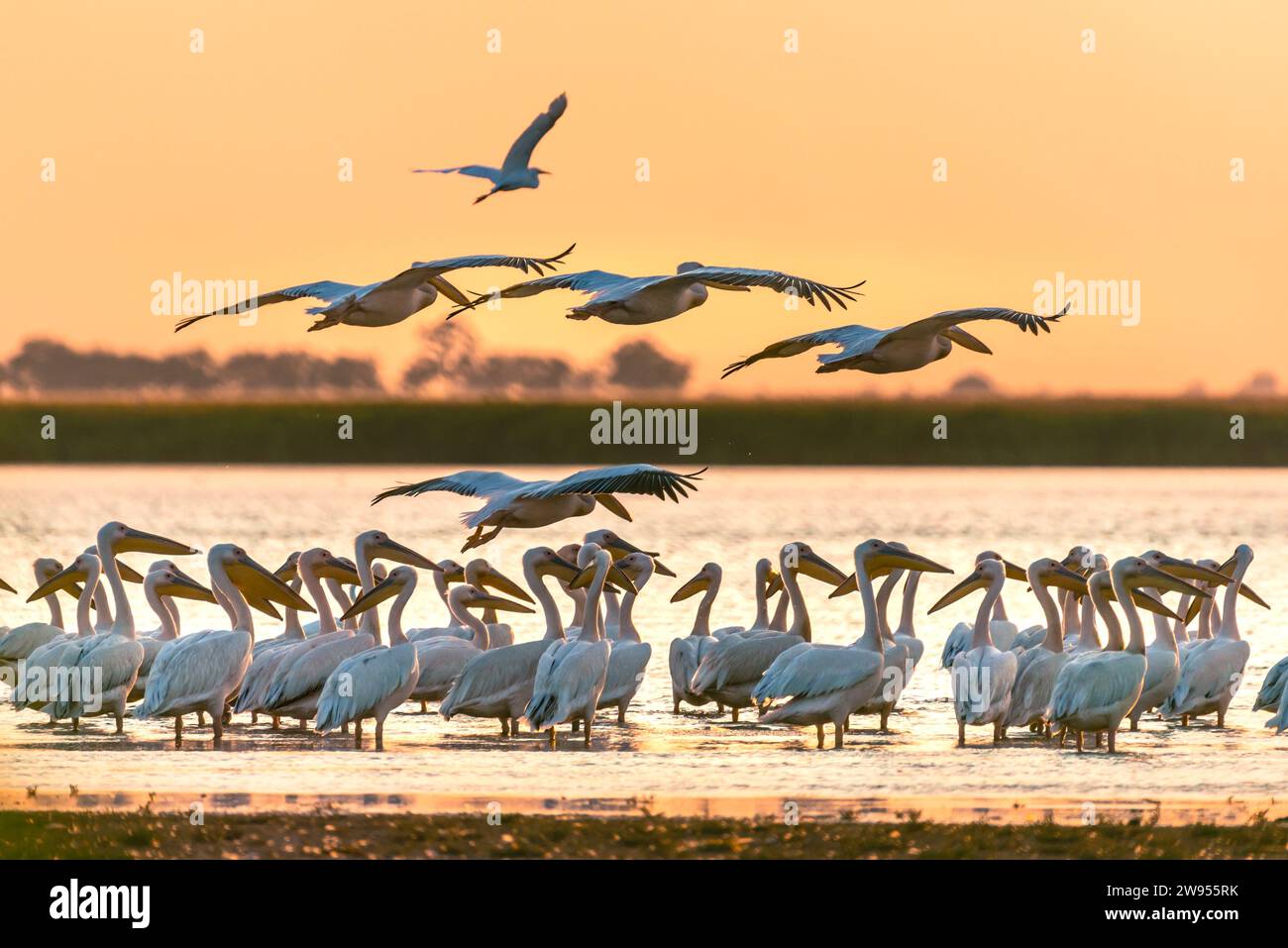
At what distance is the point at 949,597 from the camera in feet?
42.6

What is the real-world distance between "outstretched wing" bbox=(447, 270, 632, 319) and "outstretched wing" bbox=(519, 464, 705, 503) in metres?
0.92

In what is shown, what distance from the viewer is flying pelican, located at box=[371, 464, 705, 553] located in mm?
10664

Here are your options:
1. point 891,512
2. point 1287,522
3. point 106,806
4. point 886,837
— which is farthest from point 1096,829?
point 891,512

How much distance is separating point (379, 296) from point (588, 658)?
2.05 metres

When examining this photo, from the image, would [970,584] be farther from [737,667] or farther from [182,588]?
[182,588]

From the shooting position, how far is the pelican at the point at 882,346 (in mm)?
11195

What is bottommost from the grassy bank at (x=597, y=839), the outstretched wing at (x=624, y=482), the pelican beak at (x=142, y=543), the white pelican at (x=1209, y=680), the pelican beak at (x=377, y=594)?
the grassy bank at (x=597, y=839)

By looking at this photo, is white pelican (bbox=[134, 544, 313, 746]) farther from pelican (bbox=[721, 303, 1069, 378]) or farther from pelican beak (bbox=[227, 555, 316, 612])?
pelican (bbox=[721, 303, 1069, 378])

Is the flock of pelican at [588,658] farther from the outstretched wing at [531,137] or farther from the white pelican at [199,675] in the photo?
the outstretched wing at [531,137]

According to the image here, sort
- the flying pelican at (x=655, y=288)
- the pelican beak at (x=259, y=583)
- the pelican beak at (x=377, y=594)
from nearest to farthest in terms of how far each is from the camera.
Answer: the flying pelican at (x=655, y=288) → the pelican beak at (x=377, y=594) → the pelican beak at (x=259, y=583)

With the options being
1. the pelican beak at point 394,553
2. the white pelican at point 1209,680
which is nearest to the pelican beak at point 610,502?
the pelican beak at point 394,553

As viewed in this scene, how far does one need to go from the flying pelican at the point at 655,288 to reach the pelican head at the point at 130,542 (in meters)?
2.12
